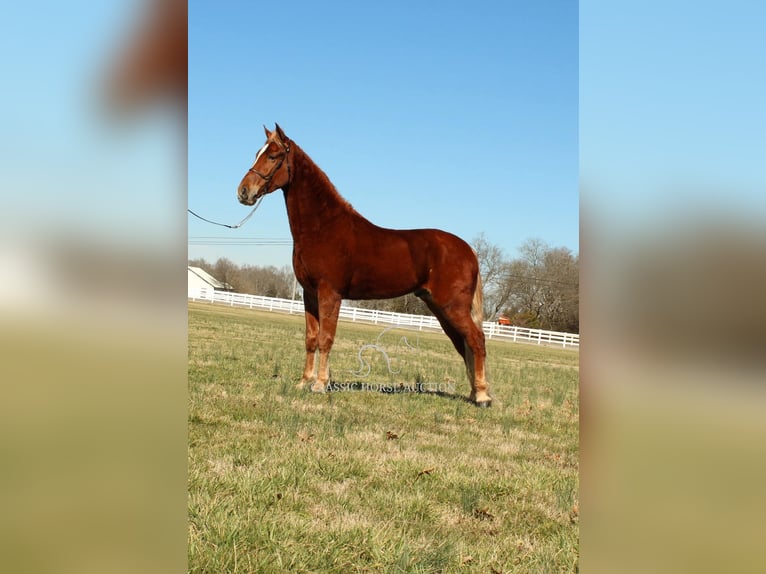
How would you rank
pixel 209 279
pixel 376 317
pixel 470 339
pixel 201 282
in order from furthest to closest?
1. pixel 376 317
2. pixel 201 282
3. pixel 209 279
4. pixel 470 339

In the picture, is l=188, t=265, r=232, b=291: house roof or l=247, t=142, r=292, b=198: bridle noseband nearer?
l=247, t=142, r=292, b=198: bridle noseband

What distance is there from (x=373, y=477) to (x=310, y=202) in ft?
10.3

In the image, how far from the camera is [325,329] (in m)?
5.40

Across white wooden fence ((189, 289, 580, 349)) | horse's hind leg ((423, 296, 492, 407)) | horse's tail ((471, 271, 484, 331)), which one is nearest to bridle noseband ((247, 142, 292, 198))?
horse's hind leg ((423, 296, 492, 407))

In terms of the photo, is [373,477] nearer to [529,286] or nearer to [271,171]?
[271,171]

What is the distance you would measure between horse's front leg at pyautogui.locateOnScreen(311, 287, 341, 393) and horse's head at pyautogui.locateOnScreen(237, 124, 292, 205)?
105cm

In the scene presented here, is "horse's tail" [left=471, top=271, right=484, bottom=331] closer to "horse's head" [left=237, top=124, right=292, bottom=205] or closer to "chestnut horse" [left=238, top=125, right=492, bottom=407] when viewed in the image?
"chestnut horse" [left=238, top=125, right=492, bottom=407]

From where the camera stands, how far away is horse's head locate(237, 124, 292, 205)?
16.3ft

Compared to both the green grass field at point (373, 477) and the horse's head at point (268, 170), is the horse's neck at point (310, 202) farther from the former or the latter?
the green grass field at point (373, 477)

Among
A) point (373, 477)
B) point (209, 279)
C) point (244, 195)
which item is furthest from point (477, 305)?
point (209, 279)

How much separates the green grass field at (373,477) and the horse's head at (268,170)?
168 centimetres
